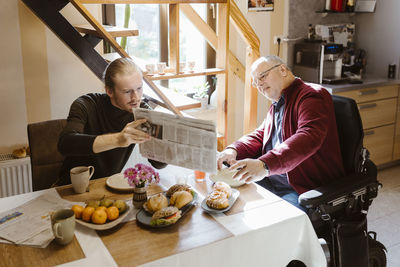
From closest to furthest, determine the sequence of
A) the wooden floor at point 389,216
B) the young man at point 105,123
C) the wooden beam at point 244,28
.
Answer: the young man at point 105,123, the wooden floor at point 389,216, the wooden beam at point 244,28

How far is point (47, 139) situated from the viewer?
2.27 m

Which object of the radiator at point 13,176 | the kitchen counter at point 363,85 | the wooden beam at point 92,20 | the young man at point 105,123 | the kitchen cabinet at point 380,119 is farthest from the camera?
the kitchen cabinet at point 380,119

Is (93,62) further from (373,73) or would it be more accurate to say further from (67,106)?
(373,73)

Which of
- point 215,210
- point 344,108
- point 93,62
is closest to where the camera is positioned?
point 215,210

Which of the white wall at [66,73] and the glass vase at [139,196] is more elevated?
the white wall at [66,73]

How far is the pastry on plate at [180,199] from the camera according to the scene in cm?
166

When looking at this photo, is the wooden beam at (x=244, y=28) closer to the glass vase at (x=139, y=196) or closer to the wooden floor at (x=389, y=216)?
the wooden floor at (x=389, y=216)

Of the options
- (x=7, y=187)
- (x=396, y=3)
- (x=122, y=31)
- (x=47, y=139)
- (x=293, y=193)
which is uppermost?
(x=396, y=3)

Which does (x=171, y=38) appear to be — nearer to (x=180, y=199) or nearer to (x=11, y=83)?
(x=11, y=83)

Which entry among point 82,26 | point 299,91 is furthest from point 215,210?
point 82,26

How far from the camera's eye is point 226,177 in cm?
194

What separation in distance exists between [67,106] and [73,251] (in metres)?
1.89

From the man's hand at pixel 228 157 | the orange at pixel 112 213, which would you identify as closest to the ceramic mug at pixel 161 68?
the man's hand at pixel 228 157

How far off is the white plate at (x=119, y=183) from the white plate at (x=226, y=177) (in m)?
0.38
